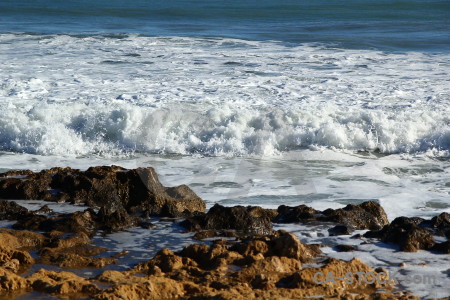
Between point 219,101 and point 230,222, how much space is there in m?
6.04

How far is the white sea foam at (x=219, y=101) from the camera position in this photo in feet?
28.2

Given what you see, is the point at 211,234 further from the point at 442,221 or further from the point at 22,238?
the point at 442,221

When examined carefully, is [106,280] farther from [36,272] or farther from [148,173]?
[148,173]

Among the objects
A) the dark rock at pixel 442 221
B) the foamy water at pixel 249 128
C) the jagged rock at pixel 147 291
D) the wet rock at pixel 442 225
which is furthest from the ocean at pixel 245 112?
the jagged rock at pixel 147 291

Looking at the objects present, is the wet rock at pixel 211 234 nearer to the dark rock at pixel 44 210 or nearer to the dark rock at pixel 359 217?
the dark rock at pixel 359 217

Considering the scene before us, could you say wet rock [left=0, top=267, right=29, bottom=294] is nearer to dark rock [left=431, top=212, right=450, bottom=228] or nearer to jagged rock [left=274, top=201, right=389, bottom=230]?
jagged rock [left=274, top=201, right=389, bottom=230]

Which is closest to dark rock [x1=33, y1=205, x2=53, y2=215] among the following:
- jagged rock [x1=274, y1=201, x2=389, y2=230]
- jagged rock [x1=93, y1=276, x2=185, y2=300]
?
jagged rock [x1=274, y1=201, x2=389, y2=230]

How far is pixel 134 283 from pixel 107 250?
2.52 feet

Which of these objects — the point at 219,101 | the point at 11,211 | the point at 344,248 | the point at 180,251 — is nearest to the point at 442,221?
the point at 344,248

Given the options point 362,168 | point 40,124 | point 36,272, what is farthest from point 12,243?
point 40,124

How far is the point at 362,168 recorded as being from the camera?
7445 millimetres

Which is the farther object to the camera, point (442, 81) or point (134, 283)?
point (442, 81)

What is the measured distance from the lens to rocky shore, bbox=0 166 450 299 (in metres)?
3.23

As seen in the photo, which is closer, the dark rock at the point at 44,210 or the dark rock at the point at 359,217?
the dark rock at the point at 359,217
